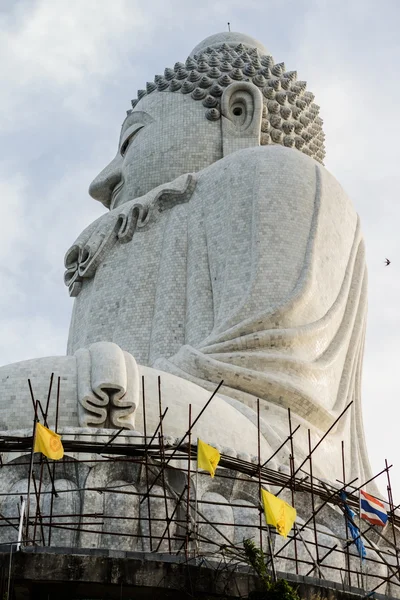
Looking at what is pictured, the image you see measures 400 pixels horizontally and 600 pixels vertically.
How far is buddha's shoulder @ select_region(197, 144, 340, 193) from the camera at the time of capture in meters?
15.4

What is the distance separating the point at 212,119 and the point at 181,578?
8871mm

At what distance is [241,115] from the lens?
17.1m

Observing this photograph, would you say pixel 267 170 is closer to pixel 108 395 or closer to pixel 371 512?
pixel 108 395

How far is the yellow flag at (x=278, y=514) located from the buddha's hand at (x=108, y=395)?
1.82 m

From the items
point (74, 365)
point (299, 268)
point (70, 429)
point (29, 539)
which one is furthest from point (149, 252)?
point (29, 539)

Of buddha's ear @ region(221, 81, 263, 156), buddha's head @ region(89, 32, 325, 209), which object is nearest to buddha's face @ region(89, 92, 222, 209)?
buddha's head @ region(89, 32, 325, 209)

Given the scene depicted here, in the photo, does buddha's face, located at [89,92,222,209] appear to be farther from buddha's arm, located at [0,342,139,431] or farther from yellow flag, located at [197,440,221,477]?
yellow flag, located at [197,440,221,477]

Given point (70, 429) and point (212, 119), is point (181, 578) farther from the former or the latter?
point (212, 119)

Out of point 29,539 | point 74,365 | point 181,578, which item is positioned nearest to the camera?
point 181,578

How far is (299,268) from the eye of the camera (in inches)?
581

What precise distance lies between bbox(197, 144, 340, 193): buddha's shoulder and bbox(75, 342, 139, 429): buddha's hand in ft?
14.6

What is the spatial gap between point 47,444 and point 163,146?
25.5 feet

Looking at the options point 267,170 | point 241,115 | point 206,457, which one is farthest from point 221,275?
point 206,457

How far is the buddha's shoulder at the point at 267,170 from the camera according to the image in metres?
15.4
